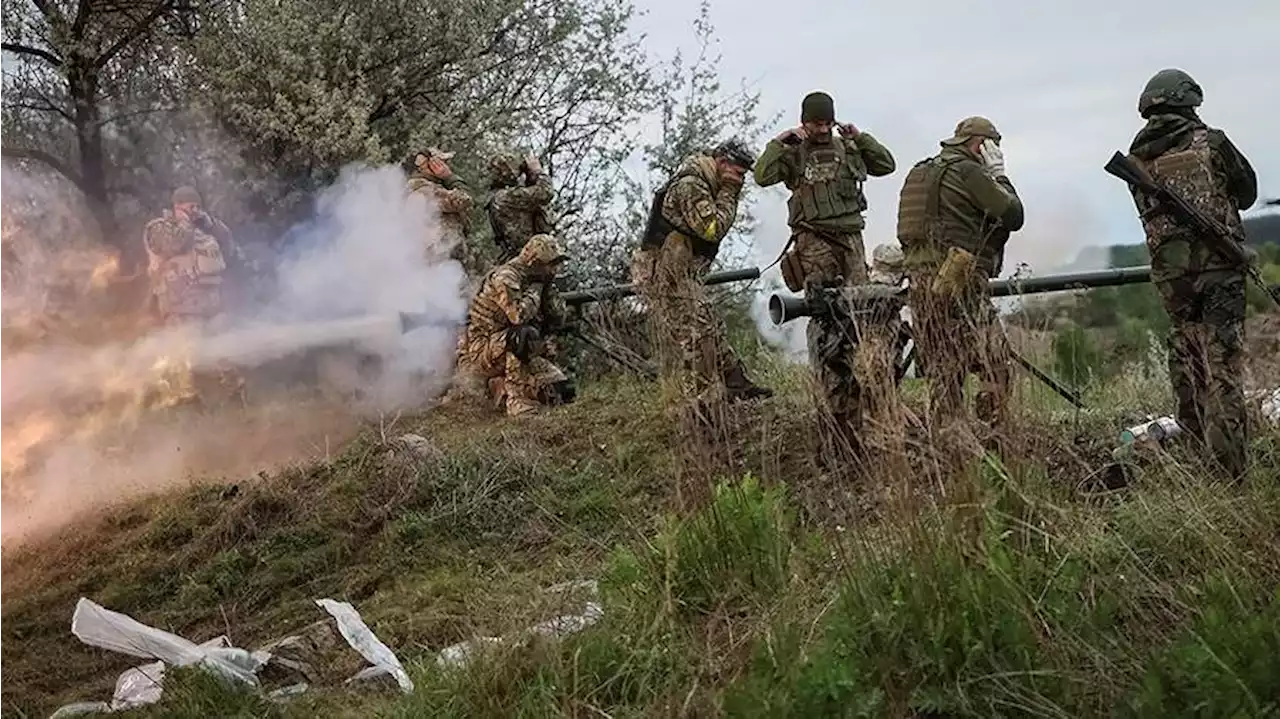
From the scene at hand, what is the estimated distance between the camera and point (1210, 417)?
618cm

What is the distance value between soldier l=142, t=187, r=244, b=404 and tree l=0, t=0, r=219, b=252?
251 cm

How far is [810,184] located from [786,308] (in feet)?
3.26

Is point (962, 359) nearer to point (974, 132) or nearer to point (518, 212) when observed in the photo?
point (974, 132)

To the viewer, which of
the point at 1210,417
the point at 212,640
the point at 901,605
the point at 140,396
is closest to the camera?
the point at 901,605

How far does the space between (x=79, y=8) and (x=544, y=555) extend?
9.58m

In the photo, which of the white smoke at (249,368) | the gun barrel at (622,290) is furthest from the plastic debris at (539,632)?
the gun barrel at (622,290)

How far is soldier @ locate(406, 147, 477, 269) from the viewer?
12414 mm

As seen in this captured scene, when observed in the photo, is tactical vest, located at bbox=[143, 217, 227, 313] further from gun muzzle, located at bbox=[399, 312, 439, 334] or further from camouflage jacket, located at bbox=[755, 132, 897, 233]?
camouflage jacket, located at bbox=[755, 132, 897, 233]

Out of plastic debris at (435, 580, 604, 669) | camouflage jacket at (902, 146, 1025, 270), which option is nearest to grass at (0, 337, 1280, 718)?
plastic debris at (435, 580, 604, 669)

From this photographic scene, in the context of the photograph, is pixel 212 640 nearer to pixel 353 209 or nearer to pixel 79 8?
pixel 353 209

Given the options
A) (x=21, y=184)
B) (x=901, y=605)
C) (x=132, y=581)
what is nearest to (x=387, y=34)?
(x=21, y=184)

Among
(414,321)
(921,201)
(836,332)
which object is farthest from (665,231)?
(414,321)

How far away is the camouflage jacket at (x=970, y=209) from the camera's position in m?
7.16

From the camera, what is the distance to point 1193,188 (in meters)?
6.29
